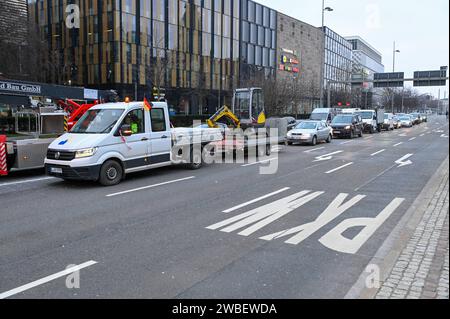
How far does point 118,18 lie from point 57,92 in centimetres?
3324

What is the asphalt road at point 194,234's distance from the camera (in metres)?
Result: 4.87

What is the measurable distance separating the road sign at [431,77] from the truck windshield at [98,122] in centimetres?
5288

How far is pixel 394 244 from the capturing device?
6.20 meters

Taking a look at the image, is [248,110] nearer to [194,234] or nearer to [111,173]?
[111,173]

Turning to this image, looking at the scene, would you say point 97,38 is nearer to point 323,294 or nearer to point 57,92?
point 57,92

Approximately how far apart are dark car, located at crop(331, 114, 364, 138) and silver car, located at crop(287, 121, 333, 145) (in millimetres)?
4625

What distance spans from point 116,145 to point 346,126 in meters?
22.8

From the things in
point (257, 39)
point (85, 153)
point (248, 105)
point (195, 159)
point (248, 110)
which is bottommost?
point (195, 159)

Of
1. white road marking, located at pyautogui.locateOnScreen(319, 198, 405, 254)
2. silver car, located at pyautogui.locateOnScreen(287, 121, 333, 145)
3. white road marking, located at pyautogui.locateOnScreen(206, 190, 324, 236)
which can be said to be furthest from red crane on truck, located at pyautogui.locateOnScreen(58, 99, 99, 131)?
silver car, located at pyautogui.locateOnScreen(287, 121, 333, 145)

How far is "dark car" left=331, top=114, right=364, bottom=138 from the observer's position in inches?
1217

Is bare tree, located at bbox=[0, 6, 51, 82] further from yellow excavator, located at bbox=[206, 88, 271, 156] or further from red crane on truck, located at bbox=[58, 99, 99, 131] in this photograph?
red crane on truck, located at bbox=[58, 99, 99, 131]

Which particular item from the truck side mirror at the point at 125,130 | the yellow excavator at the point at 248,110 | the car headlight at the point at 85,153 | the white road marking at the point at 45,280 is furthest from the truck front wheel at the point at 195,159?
the white road marking at the point at 45,280

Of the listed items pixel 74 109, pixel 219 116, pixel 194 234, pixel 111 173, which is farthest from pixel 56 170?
pixel 219 116
